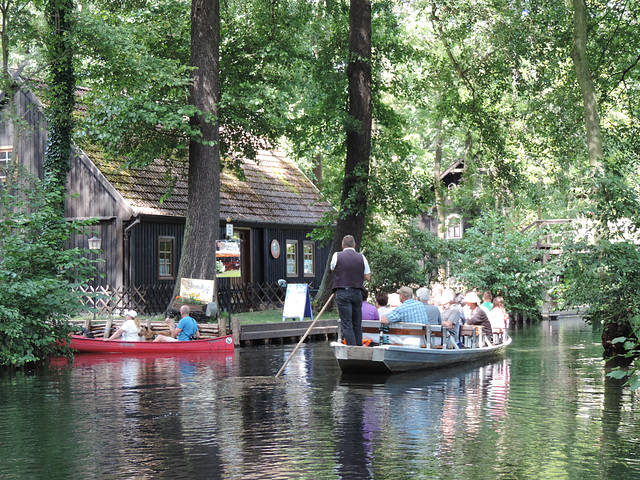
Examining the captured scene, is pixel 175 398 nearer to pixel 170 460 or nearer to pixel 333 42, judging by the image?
pixel 170 460

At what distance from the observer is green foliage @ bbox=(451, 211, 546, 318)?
36.1 meters

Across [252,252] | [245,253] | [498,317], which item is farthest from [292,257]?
[498,317]

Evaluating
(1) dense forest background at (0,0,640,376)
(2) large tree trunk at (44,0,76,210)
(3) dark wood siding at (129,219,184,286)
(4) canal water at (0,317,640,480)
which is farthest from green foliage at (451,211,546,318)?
(4) canal water at (0,317,640,480)

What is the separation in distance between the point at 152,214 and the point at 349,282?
1512 cm

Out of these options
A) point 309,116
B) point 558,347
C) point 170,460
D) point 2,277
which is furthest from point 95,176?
point 170,460

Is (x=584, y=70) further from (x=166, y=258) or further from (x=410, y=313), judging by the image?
(x=166, y=258)

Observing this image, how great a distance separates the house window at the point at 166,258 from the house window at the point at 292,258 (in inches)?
276

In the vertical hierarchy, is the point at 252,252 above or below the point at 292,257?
above

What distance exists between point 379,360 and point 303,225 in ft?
70.5

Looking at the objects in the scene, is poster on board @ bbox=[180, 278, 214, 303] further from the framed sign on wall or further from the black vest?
the framed sign on wall

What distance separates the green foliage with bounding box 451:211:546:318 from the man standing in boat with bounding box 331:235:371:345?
1990cm

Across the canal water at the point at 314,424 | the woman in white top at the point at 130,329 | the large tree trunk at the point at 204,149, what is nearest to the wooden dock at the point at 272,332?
the large tree trunk at the point at 204,149

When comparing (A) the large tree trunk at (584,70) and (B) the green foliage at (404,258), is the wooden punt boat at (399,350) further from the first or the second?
(B) the green foliage at (404,258)

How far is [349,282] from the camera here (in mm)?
16203
